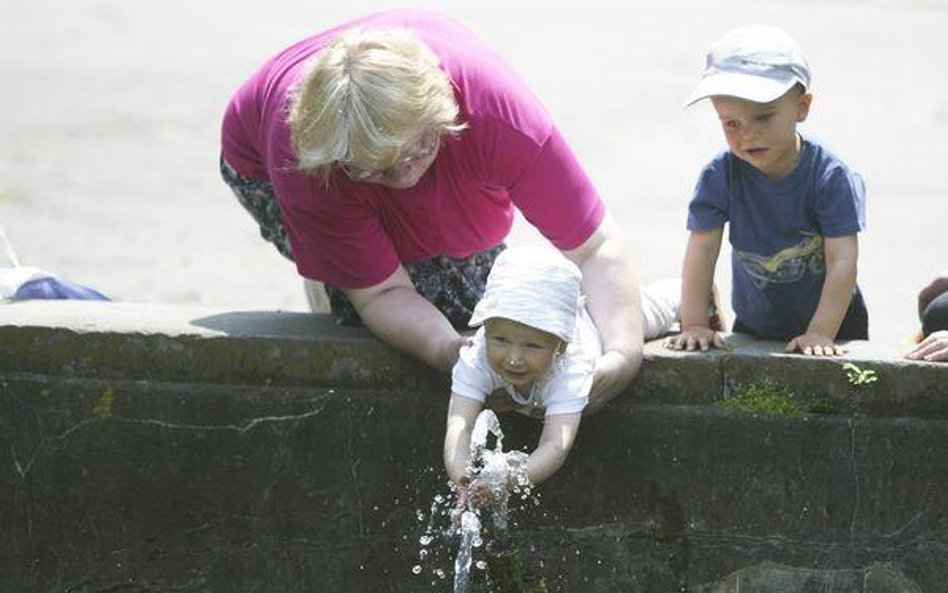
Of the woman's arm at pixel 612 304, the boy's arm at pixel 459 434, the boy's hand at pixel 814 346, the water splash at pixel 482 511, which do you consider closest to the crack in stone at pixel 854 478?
the boy's hand at pixel 814 346

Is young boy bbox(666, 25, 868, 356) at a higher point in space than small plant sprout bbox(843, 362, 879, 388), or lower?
higher

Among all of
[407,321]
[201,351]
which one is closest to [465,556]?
[407,321]

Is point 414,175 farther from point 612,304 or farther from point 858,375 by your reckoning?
point 858,375

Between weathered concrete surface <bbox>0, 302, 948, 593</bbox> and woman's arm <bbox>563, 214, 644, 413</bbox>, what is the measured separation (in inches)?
3.9

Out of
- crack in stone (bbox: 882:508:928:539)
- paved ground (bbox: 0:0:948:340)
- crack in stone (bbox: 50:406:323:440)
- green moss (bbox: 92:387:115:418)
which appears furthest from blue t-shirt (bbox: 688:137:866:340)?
paved ground (bbox: 0:0:948:340)

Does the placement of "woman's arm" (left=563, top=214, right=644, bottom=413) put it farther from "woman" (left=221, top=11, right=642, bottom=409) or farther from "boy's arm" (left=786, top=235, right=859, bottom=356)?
"boy's arm" (left=786, top=235, right=859, bottom=356)

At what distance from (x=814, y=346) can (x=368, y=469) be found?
98 cm

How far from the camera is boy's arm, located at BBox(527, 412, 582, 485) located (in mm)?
3740

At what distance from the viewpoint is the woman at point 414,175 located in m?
3.73

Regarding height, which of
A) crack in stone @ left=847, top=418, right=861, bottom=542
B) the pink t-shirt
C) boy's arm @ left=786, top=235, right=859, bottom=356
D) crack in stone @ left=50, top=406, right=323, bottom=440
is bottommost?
crack in stone @ left=847, top=418, right=861, bottom=542

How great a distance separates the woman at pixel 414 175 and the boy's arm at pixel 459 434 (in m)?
0.12

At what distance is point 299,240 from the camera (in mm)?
4039

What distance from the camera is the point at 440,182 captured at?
401 centimetres

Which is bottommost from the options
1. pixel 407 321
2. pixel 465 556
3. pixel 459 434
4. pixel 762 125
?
pixel 465 556
